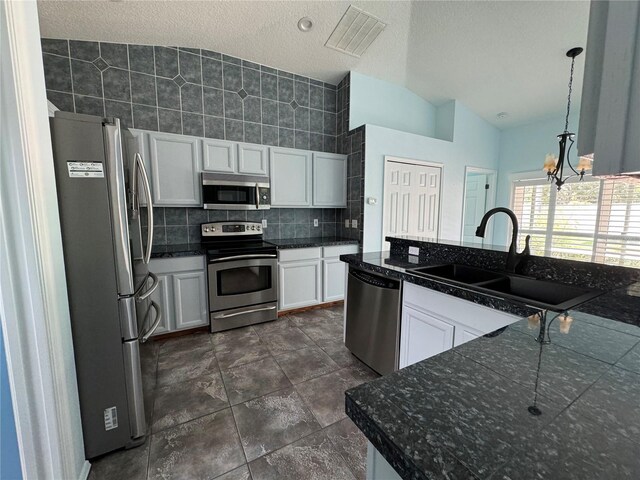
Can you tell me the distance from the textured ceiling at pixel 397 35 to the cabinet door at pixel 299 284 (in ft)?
8.51

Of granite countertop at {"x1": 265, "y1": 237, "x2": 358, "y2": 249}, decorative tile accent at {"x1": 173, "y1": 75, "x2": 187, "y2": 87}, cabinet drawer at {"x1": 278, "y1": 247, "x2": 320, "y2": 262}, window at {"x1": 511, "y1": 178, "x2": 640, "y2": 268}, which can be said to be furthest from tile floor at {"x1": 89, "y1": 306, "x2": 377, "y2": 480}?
window at {"x1": 511, "y1": 178, "x2": 640, "y2": 268}

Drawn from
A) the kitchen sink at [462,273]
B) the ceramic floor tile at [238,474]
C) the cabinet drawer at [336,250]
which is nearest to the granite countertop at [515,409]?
the kitchen sink at [462,273]

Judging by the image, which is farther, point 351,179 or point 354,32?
point 351,179

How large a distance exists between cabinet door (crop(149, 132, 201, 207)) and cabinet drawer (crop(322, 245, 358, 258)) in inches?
63.4

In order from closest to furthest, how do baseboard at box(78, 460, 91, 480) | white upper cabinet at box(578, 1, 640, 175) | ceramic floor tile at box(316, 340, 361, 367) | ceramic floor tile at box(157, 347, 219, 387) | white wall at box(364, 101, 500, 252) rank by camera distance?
1. white upper cabinet at box(578, 1, 640, 175)
2. baseboard at box(78, 460, 91, 480)
3. ceramic floor tile at box(157, 347, 219, 387)
4. ceramic floor tile at box(316, 340, 361, 367)
5. white wall at box(364, 101, 500, 252)

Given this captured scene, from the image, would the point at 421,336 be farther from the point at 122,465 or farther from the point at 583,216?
the point at 583,216

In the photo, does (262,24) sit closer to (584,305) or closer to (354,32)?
(354,32)

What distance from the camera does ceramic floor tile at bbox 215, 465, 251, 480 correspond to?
4.52 ft

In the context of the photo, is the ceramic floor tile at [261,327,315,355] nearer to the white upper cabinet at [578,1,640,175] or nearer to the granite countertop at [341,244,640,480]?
the granite countertop at [341,244,640,480]

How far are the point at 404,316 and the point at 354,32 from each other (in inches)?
122

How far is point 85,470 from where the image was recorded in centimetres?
140

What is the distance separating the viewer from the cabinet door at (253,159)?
3.25 m

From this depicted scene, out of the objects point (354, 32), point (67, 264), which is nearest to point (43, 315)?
point (67, 264)

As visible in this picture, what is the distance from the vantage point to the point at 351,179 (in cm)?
388
